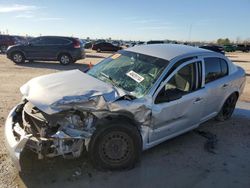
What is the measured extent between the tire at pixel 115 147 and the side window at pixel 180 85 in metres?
Result: 0.68

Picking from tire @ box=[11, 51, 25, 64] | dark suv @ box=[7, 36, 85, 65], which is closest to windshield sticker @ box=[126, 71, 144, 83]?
dark suv @ box=[7, 36, 85, 65]

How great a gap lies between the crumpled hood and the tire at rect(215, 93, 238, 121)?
3.11 m

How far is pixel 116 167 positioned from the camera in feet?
14.4

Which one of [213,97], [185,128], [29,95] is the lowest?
[185,128]

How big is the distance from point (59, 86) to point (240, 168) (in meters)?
2.98

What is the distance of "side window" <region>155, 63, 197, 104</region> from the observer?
4.73 metres

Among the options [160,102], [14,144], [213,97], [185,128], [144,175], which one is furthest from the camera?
[213,97]

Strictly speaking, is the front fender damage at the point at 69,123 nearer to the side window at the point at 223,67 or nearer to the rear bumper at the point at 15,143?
the rear bumper at the point at 15,143

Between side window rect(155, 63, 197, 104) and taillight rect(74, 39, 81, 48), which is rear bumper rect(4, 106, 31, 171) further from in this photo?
taillight rect(74, 39, 81, 48)

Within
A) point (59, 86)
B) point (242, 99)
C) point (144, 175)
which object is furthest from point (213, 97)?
point (242, 99)

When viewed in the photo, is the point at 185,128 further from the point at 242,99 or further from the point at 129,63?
the point at 242,99

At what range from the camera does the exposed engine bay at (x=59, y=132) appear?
12.8ft

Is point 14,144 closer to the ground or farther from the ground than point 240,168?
farther from the ground

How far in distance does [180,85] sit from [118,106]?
4.57 ft
